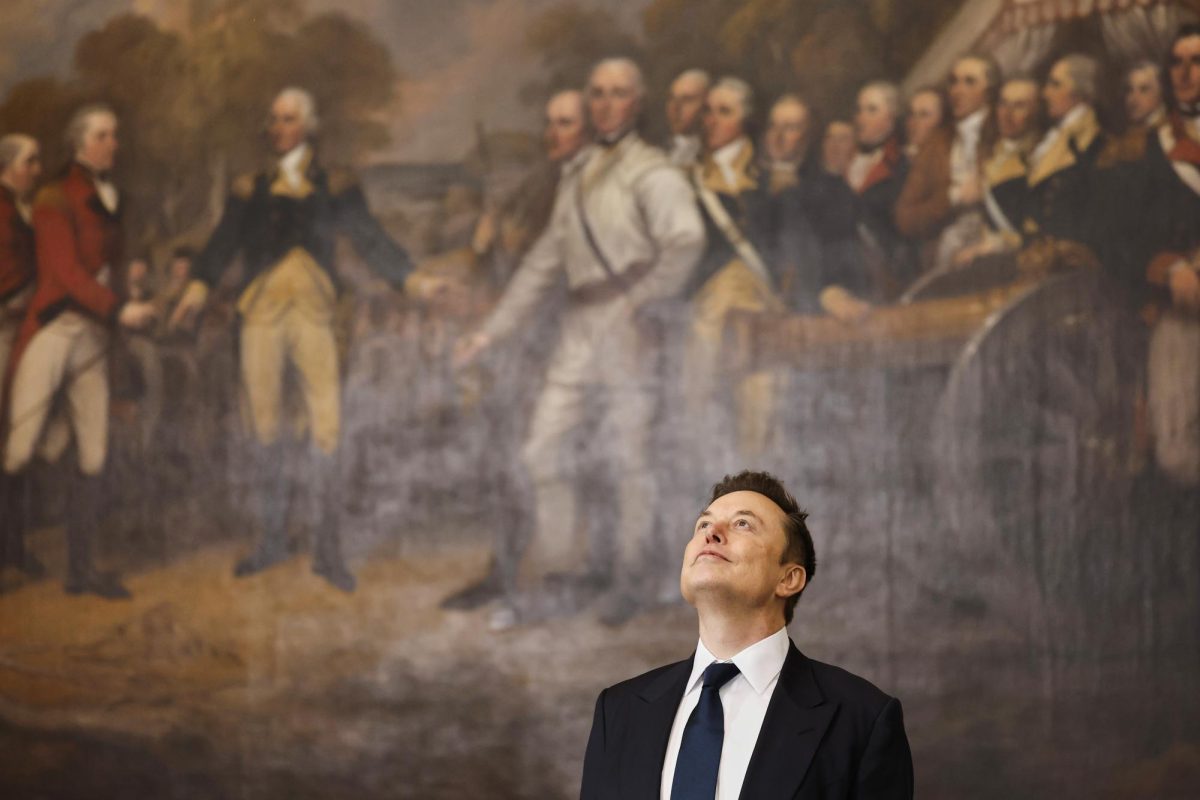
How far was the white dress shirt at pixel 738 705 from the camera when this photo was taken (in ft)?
9.71

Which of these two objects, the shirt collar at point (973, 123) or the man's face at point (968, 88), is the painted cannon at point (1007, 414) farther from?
the man's face at point (968, 88)

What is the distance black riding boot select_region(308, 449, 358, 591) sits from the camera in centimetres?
781

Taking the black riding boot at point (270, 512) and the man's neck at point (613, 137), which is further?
the man's neck at point (613, 137)

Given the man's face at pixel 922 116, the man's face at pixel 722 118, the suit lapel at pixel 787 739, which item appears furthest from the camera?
the man's face at pixel 722 118

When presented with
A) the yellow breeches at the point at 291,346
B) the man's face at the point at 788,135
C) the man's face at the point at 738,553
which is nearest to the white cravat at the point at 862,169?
the man's face at the point at 788,135

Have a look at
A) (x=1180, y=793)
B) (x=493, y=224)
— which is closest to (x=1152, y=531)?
(x=1180, y=793)

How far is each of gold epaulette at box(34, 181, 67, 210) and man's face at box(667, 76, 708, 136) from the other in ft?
12.7

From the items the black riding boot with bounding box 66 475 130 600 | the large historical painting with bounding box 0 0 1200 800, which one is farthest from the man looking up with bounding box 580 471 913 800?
the black riding boot with bounding box 66 475 130 600

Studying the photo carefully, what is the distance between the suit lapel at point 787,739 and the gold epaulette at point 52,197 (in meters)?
6.77

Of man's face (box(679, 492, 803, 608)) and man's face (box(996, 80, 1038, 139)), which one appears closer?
man's face (box(679, 492, 803, 608))

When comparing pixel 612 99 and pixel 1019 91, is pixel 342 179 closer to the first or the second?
pixel 612 99

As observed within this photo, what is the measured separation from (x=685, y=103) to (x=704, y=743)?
5.80 m

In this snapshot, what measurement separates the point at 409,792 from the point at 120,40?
5051 mm

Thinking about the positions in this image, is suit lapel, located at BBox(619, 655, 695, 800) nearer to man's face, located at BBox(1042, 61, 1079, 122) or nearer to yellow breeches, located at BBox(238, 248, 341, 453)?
yellow breeches, located at BBox(238, 248, 341, 453)
